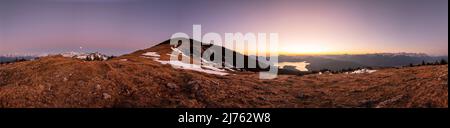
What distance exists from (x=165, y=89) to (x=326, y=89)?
731 centimetres

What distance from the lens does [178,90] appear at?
625 inches

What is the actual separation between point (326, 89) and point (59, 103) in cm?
1125

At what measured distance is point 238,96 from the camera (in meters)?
15.5

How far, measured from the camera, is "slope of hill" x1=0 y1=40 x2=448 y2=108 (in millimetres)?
13820

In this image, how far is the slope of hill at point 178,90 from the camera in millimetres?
13820


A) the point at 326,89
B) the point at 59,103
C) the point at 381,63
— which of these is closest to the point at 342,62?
the point at 381,63

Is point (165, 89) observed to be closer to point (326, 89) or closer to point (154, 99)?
point (154, 99)
